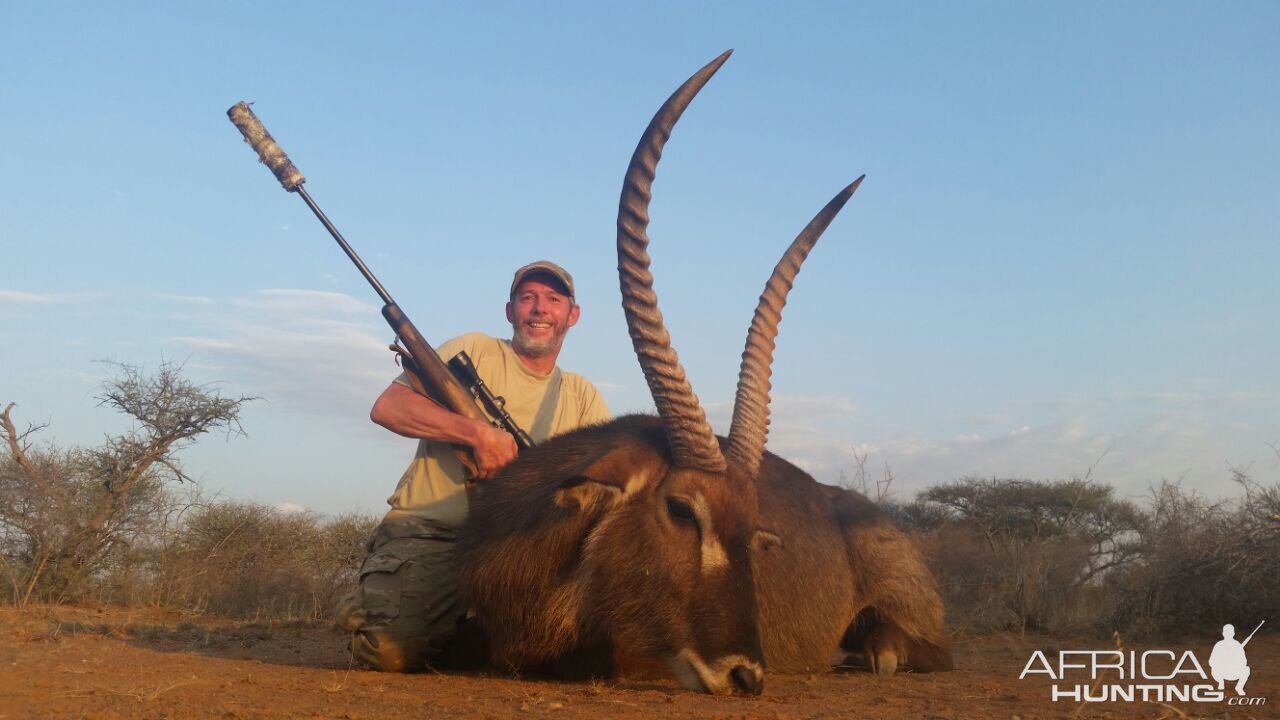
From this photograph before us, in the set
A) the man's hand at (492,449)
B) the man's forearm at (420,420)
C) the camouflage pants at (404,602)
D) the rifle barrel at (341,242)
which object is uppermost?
the rifle barrel at (341,242)

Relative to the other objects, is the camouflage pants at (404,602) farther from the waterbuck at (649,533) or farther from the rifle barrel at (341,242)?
the rifle barrel at (341,242)

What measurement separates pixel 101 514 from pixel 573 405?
601cm

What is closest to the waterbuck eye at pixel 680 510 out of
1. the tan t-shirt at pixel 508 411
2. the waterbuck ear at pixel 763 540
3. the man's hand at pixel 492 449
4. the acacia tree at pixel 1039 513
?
the waterbuck ear at pixel 763 540

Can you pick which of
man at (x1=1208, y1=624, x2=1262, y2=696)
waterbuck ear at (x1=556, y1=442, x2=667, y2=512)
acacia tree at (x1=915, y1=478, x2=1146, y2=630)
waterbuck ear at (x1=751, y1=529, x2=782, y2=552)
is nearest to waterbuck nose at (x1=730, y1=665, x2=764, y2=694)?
waterbuck ear at (x1=751, y1=529, x2=782, y2=552)

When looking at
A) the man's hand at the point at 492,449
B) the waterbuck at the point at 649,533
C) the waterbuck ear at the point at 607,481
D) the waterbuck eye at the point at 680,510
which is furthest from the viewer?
the man's hand at the point at 492,449

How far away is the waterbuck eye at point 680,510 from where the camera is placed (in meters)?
4.39

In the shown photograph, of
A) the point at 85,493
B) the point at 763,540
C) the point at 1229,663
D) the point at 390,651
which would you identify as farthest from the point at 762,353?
the point at 85,493

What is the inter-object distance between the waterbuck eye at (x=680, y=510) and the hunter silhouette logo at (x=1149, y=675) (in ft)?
5.60

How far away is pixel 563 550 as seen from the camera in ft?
15.1

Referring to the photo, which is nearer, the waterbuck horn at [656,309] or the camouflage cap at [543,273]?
the waterbuck horn at [656,309]

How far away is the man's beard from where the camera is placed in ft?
21.0

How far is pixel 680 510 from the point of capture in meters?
4.41

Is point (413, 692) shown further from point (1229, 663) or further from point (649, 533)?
point (1229, 663)

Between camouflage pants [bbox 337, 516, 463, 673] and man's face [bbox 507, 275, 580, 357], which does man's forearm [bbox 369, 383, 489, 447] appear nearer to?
camouflage pants [bbox 337, 516, 463, 673]
